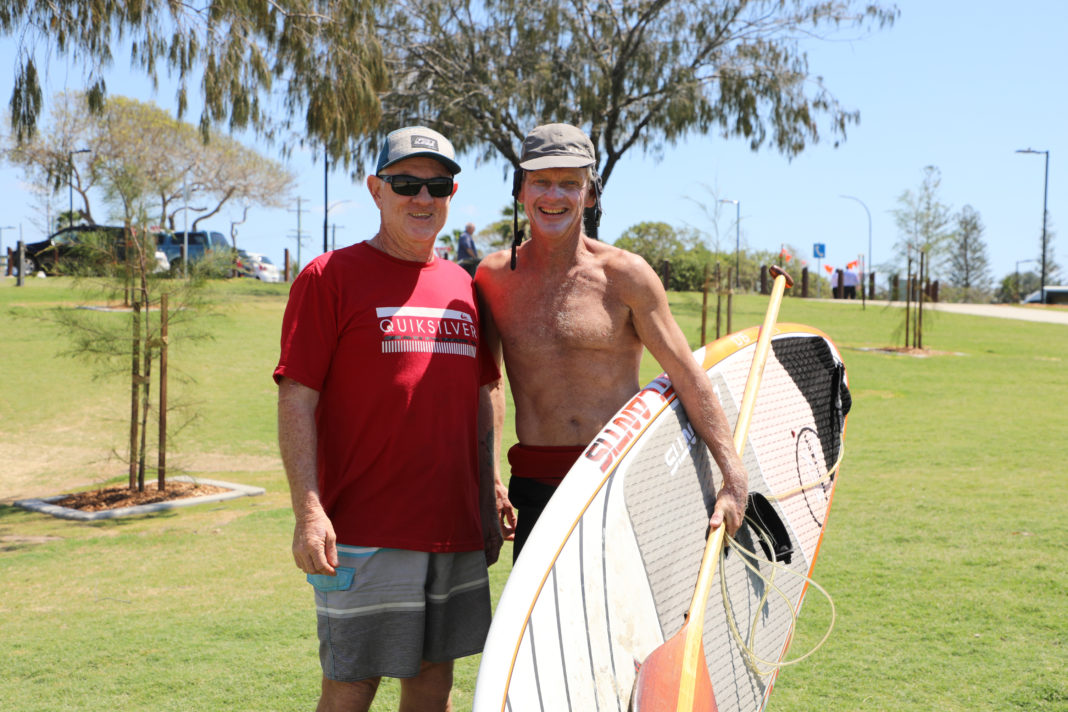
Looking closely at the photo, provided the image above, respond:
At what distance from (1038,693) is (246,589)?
4.00 meters

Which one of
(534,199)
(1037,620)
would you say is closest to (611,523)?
(534,199)

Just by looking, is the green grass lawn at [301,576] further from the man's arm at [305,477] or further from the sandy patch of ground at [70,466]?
the man's arm at [305,477]

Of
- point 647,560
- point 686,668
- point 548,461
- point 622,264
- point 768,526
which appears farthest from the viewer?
point 768,526

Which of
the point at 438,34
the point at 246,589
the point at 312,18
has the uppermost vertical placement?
the point at 438,34

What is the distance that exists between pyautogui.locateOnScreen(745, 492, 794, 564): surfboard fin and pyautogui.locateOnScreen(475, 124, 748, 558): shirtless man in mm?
383

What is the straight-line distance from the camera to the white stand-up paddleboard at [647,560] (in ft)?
7.51

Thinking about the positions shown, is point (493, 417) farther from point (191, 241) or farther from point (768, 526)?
point (191, 241)

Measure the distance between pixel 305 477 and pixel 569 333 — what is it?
3.00 ft

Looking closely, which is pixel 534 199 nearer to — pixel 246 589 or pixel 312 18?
pixel 246 589

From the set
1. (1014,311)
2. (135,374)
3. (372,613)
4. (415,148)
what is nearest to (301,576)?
(372,613)

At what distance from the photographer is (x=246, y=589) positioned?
17.5ft

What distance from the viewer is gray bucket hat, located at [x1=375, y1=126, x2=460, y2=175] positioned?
8.82ft

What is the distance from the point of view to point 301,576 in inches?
219

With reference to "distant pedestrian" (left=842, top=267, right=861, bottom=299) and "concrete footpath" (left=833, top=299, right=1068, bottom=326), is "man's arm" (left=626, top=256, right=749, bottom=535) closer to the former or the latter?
"concrete footpath" (left=833, top=299, right=1068, bottom=326)
